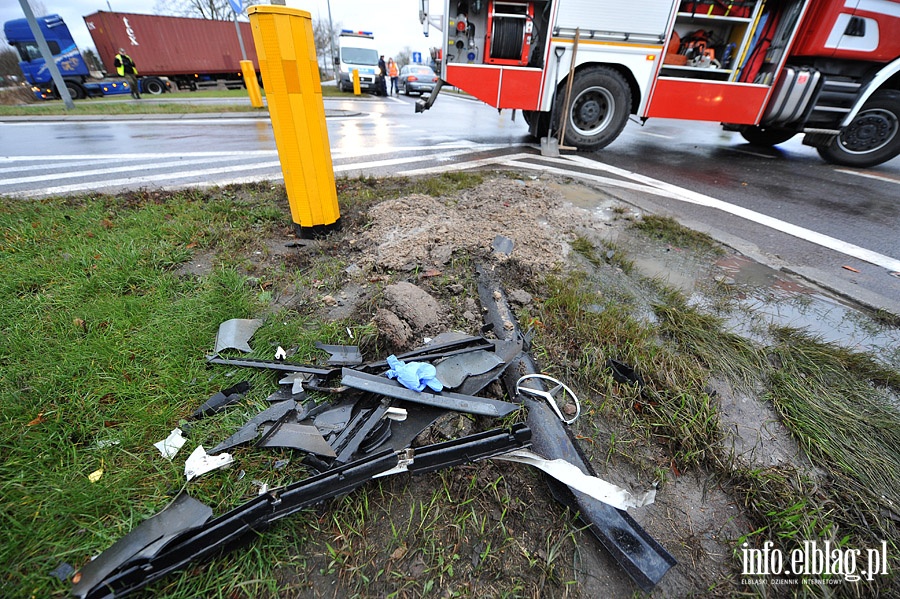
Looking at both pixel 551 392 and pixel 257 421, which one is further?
pixel 551 392

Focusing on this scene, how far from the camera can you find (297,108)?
2.77 metres

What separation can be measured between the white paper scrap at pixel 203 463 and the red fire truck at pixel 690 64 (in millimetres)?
7256

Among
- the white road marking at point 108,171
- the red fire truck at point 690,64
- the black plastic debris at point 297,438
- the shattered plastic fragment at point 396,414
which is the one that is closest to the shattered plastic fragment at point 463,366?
the shattered plastic fragment at point 396,414

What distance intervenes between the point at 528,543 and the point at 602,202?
426 centimetres

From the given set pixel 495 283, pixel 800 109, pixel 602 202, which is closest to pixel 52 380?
pixel 495 283

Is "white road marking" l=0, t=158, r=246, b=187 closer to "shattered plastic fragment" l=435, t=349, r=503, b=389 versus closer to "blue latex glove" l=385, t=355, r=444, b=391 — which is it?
"blue latex glove" l=385, t=355, r=444, b=391

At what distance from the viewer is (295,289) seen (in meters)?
2.62

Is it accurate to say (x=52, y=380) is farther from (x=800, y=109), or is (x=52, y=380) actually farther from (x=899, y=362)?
(x=800, y=109)

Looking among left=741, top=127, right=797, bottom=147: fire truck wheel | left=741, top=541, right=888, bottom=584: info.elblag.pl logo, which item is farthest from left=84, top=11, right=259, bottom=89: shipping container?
left=741, top=541, right=888, bottom=584: info.elblag.pl logo

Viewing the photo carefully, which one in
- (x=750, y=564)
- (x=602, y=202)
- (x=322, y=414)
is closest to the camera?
(x=750, y=564)

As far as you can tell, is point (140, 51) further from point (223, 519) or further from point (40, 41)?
point (223, 519)

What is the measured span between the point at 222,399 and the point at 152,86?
2984cm

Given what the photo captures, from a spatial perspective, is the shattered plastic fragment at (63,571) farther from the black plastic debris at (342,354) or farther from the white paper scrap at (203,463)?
the black plastic debris at (342,354)

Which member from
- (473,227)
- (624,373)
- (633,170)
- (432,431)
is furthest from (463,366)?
(633,170)
